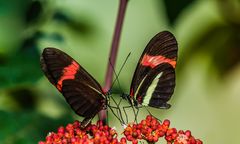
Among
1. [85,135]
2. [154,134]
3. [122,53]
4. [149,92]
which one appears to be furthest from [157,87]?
[122,53]

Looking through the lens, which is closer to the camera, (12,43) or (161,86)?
(161,86)

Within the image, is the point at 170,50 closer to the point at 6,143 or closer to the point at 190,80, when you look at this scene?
the point at 6,143

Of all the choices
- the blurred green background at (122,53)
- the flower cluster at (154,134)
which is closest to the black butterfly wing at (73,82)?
the flower cluster at (154,134)

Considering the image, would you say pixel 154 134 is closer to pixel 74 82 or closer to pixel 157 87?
pixel 157 87

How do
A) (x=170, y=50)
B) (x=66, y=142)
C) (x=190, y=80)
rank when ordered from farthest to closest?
(x=190, y=80), (x=170, y=50), (x=66, y=142)

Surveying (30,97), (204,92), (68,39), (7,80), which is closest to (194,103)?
(204,92)

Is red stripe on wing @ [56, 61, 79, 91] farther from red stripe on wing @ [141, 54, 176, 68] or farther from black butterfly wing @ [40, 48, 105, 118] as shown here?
red stripe on wing @ [141, 54, 176, 68]
